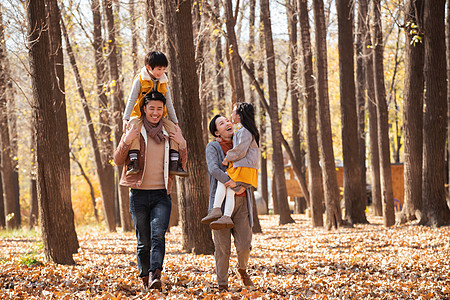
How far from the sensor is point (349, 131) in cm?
1502

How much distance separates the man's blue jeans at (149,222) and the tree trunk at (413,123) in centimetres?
874

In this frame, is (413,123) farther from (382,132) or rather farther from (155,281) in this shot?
(155,281)

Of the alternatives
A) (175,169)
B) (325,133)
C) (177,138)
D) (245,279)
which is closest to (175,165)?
(175,169)

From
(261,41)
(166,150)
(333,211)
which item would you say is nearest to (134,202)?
(166,150)

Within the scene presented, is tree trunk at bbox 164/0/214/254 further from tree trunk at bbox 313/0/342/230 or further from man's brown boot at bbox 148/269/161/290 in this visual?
tree trunk at bbox 313/0/342/230

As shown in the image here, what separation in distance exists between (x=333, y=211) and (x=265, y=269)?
723 centimetres

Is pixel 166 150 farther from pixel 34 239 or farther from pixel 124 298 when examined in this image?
pixel 34 239

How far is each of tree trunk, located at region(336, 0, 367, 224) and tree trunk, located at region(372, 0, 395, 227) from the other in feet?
2.23

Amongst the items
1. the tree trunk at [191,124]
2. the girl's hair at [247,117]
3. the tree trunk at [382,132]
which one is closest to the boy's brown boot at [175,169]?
the girl's hair at [247,117]

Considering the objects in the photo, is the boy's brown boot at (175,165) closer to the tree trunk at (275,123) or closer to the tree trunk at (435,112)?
the tree trunk at (435,112)

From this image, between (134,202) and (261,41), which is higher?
(261,41)

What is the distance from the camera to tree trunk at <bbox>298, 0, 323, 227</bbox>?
51.8 feet

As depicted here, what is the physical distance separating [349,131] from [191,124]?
753 cm

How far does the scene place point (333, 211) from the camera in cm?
1439
